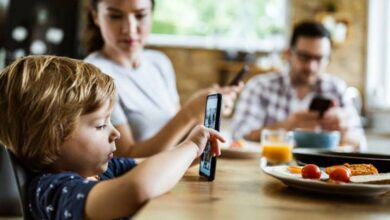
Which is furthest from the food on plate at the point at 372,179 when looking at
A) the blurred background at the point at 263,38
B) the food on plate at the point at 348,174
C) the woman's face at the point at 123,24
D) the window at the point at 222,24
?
the window at the point at 222,24

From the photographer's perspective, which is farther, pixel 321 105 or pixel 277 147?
pixel 321 105

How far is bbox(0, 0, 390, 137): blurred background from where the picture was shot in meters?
4.48

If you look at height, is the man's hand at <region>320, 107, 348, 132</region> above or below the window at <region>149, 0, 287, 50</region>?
below

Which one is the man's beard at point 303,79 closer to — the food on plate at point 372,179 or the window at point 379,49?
the window at point 379,49

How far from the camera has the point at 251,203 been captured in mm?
843

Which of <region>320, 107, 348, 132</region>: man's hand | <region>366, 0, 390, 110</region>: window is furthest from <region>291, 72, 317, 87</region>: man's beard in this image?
<region>366, 0, 390, 110</region>: window

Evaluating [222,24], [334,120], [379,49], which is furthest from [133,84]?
[379,49]

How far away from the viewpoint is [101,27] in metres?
1.83

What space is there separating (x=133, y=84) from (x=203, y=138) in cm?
86

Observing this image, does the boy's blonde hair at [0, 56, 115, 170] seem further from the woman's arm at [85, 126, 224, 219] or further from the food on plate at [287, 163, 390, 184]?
the food on plate at [287, 163, 390, 184]

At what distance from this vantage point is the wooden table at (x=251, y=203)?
29.3 inches

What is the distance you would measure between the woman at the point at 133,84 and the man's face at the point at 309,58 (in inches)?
49.5

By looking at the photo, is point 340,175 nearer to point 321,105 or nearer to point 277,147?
point 277,147

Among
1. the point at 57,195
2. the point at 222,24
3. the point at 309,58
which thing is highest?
the point at 222,24
